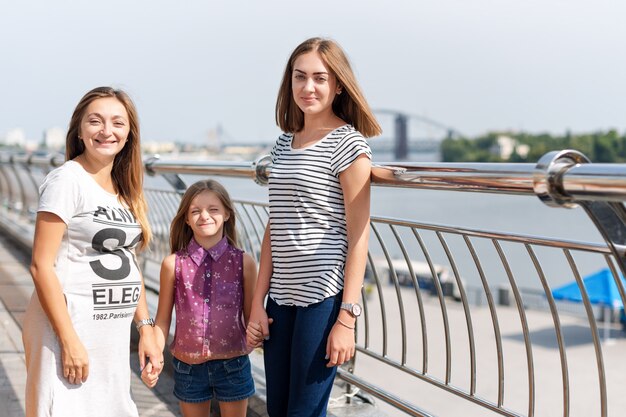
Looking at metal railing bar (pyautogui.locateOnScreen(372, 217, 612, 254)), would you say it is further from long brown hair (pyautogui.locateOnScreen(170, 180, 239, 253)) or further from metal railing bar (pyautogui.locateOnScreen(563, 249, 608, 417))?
long brown hair (pyautogui.locateOnScreen(170, 180, 239, 253))

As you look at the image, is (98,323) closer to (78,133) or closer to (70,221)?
(70,221)

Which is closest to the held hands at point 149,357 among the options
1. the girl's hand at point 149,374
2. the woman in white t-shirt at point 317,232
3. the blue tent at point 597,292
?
the girl's hand at point 149,374

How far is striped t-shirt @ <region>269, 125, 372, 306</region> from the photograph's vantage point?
2.14 meters

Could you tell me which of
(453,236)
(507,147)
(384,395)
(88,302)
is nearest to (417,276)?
(453,236)

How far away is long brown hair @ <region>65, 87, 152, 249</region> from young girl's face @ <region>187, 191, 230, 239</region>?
0.22 m

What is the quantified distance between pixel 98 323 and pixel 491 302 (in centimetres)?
133

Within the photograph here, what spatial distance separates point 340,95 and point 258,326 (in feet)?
2.49

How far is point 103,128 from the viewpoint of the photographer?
2.26 metres

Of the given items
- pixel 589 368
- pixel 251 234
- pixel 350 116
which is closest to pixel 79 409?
pixel 350 116

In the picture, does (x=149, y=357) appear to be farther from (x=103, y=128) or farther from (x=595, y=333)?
(x=595, y=333)

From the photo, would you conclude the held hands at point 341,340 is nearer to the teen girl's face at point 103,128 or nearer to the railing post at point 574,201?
the railing post at point 574,201

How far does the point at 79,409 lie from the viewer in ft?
7.11

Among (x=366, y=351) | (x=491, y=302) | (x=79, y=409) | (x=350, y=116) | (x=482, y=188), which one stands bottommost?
(x=366, y=351)

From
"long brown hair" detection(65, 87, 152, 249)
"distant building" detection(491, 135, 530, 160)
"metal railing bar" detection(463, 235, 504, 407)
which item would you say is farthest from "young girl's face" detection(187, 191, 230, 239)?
"distant building" detection(491, 135, 530, 160)
